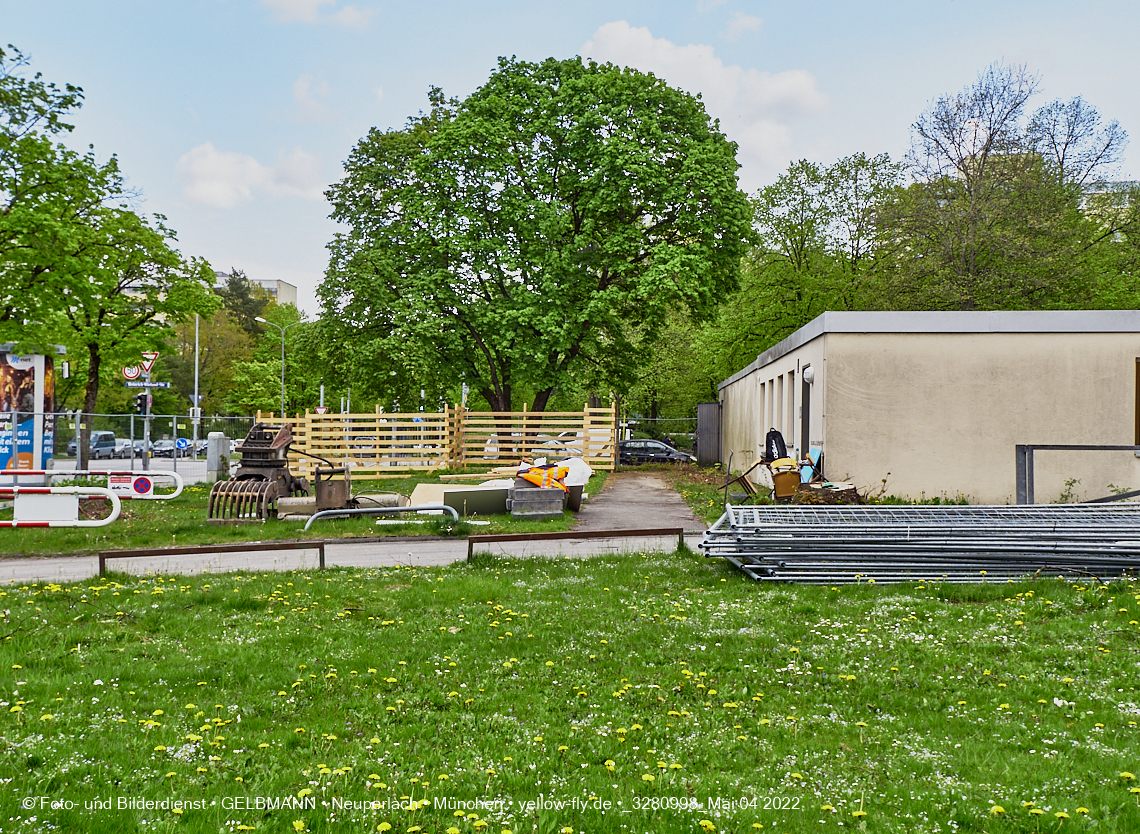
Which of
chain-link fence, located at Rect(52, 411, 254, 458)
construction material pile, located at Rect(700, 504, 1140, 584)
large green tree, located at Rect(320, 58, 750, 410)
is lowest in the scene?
construction material pile, located at Rect(700, 504, 1140, 584)

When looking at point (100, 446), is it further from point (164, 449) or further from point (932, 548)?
point (932, 548)

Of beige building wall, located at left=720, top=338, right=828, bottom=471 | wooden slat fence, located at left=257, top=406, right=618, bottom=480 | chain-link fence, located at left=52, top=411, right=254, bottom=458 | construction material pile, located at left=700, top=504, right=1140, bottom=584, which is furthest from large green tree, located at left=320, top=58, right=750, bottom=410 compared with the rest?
Result: construction material pile, located at left=700, top=504, right=1140, bottom=584

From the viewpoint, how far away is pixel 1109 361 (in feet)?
54.2

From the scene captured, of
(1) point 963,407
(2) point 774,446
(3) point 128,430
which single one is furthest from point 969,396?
(3) point 128,430

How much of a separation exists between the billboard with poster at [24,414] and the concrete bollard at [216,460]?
12.9ft

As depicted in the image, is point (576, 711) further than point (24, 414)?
No

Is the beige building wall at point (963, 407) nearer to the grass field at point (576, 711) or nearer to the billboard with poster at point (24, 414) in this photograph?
the grass field at point (576, 711)

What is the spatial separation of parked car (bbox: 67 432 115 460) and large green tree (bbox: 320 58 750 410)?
8841 mm

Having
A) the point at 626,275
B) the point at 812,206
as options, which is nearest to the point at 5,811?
the point at 626,275

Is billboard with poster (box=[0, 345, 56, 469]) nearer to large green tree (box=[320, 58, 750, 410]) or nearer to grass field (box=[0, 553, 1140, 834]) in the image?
large green tree (box=[320, 58, 750, 410])

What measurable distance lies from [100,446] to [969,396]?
28.4 metres

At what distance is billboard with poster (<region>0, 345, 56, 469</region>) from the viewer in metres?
22.5

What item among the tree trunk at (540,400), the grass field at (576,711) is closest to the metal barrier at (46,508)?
the grass field at (576,711)

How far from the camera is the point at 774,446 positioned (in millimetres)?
20000
